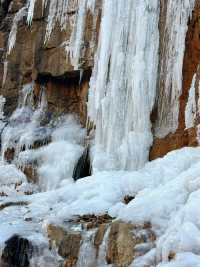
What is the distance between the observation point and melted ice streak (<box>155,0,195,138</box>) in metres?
11.9

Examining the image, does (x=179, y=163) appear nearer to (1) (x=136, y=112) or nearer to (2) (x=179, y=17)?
(1) (x=136, y=112)

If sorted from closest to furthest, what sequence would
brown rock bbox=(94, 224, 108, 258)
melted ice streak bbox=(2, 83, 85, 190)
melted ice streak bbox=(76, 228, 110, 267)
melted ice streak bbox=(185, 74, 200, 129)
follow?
melted ice streak bbox=(76, 228, 110, 267) → brown rock bbox=(94, 224, 108, 258) → melted ice streak bbox=(185, 74, 200, 129) → melted ice streak bbox=(2, 83, 85, 190)

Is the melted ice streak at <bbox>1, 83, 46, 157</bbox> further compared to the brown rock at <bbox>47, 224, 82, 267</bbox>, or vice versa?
the melted ice streak at <bbox>1, 83, 46, 157</bbox>

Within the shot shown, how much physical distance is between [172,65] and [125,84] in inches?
48.6

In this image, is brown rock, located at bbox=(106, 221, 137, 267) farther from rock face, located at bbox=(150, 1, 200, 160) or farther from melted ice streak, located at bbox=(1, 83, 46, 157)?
melted ice streak, located at bbox=(1, 83, 46, 157)

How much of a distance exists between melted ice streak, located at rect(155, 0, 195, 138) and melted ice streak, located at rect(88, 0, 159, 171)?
221 millimetres

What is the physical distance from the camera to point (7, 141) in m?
15.5

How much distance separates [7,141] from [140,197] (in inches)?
309

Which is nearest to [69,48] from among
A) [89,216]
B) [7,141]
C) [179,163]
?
[7,141]

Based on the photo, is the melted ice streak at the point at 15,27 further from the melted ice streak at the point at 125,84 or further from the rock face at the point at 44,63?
the melted ice streak at the point at 125,84

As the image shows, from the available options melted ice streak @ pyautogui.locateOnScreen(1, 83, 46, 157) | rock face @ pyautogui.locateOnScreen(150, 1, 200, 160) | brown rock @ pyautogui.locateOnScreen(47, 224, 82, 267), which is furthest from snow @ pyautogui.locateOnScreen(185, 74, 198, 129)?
melted ice streak @ pyautogui.locateOnScreen(1, 83, 46, 157)

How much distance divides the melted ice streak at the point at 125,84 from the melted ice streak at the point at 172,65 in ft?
0.73

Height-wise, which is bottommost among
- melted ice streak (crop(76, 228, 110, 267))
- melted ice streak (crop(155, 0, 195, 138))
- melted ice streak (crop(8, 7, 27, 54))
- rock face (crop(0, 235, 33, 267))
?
rock face (crop(0, 235, 33, 267))

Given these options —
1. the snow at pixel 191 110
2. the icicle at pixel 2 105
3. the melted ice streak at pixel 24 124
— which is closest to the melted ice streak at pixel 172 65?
the snow at pixel 191 110
